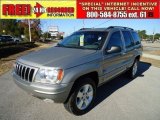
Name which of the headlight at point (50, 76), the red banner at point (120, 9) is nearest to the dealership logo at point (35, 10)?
the red banner at point (120, 9)

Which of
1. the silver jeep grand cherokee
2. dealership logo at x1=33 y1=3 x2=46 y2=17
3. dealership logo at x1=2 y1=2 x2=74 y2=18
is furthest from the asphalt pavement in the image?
dealership logo at x1=33 y1=3 x2=46 y2=17

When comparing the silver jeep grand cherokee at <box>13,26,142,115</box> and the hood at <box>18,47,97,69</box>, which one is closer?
the silver jeep grand cherokee at <box>13,26,142,115</box>

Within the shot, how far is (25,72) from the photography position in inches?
165

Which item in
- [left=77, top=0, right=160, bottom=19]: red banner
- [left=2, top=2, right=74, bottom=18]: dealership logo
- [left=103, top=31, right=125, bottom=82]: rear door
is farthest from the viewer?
[left=2, top=2, right=74, bottom=18]: dealership logo

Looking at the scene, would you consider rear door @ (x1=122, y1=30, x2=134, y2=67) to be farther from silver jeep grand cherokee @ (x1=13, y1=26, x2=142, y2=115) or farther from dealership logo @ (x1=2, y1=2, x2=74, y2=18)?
dealership logo @ (x1=2, y1=2, x2=74, y2=18)

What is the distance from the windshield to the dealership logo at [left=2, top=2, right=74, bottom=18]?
688 inches

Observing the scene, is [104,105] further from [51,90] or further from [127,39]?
[127,39]

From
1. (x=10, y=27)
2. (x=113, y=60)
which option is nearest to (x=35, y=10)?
(x=113, y=60)

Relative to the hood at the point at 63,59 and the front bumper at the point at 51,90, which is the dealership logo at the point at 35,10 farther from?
the front bumper at the point at 51,90

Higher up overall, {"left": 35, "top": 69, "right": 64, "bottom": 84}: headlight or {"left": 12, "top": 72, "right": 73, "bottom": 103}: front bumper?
{"left": 35, "top": 69, "right": 64, "bottom": 84}: headlight

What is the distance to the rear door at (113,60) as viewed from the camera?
5.09 m

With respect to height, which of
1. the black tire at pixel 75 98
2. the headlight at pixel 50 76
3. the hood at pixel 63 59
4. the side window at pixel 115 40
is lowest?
the black tire at pixel 75 98

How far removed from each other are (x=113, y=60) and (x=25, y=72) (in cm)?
243

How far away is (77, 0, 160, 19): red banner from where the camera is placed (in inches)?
872
